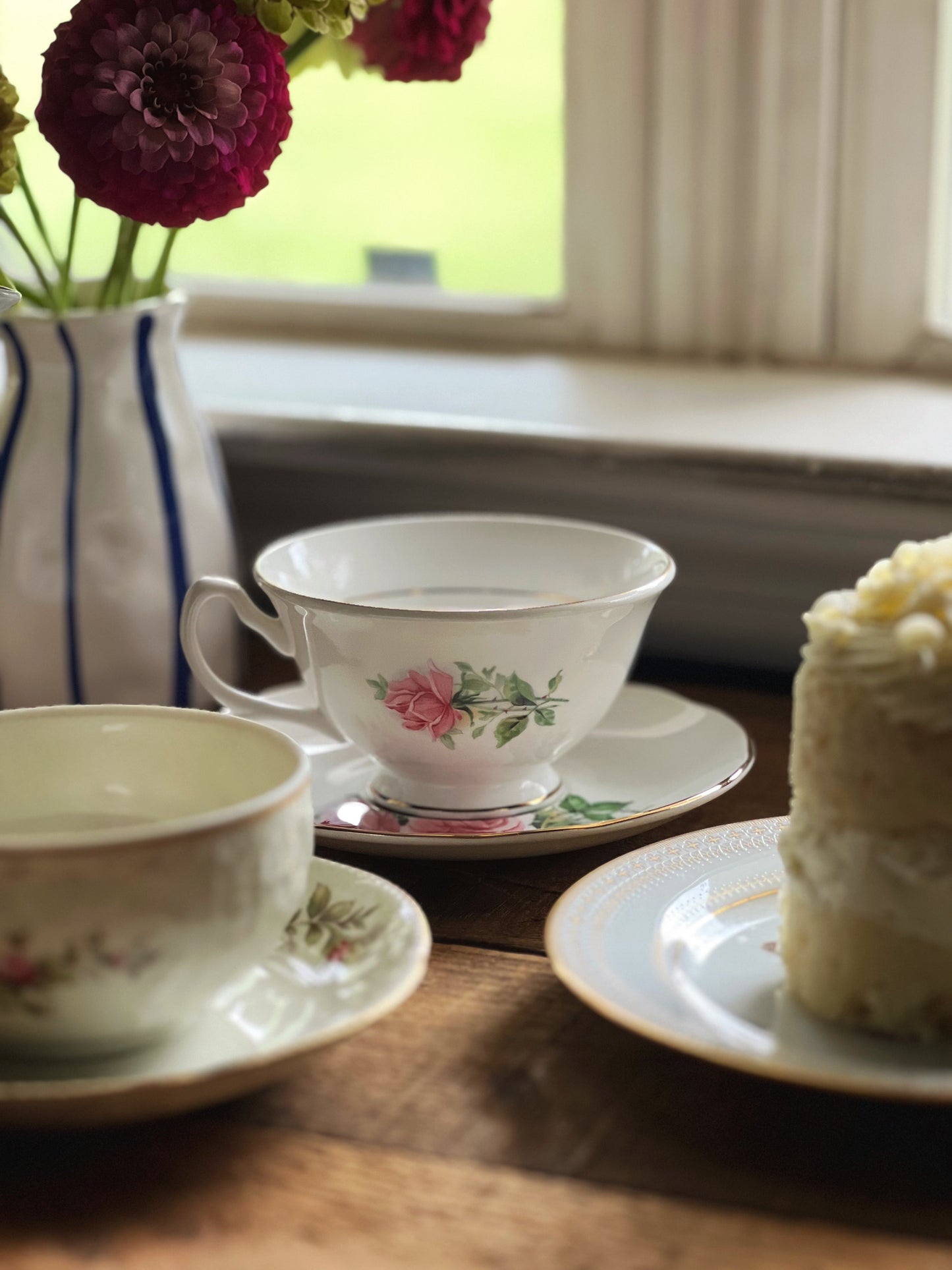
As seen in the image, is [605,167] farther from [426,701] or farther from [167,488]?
[426,701]

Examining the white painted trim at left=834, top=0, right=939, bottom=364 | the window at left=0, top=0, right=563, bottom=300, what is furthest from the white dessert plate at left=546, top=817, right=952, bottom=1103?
the window at left=0, top=0, right=563, bottom=300

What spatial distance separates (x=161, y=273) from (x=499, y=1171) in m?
0.48

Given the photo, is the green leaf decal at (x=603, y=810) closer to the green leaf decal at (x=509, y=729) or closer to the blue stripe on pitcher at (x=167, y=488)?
the green leaf decal at (x=509, y=729)

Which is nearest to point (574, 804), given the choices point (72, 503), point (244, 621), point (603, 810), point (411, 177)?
point (603, 810)

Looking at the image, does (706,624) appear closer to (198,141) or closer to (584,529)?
(584,529)

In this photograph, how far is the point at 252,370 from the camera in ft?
3.49

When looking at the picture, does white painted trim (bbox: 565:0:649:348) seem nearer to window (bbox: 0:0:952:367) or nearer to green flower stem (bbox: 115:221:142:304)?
window (bbox: 0:0:952:367)

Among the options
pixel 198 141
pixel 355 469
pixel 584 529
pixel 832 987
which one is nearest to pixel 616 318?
pixel 355 469

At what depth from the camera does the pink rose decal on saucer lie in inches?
23.8

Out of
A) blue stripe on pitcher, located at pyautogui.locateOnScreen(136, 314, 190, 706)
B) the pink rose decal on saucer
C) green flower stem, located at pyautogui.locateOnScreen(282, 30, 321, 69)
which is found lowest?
the pink rose decal on saucer

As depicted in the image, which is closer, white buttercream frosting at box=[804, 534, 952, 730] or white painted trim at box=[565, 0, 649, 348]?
white buttercream frosting at box=[804, 534, 952, 730]

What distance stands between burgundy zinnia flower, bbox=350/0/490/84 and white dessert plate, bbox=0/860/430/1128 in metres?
0.38

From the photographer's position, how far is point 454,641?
1.96 feet

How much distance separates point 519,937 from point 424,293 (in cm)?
70
